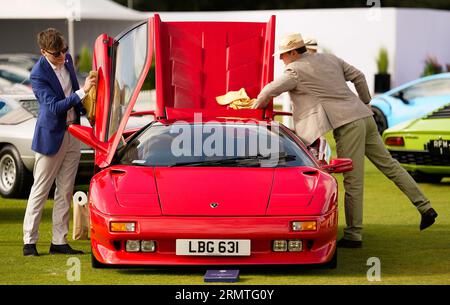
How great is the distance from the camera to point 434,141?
1488 cm

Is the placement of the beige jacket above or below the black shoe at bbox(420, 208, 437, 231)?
above

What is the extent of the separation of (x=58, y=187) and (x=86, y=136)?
854 millimetres

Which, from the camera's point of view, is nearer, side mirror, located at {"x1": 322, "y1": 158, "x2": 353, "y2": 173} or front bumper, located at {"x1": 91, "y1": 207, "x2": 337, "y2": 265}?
front bumper, located at {"x1": 91, "y1": 207, "x2": 337, "y2": 265}

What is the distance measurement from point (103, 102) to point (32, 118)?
519 cm

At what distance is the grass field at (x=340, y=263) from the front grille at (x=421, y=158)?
6.53 feet

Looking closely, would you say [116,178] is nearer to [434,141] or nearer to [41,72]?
[41,72]

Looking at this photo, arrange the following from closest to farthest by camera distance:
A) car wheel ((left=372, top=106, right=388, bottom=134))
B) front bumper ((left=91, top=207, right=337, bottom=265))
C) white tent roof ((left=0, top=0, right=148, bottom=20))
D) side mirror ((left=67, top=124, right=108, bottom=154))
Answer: front bumper ((left=91, top=207, right=337, bottom=265)) < side mirror ((left=67, top=124, right=108, bottom=154)) < car wheel ((left=372, top=106, right=388, bottom=134)) < white tent roof ((left=0, top=0, right=148, bottom=20))

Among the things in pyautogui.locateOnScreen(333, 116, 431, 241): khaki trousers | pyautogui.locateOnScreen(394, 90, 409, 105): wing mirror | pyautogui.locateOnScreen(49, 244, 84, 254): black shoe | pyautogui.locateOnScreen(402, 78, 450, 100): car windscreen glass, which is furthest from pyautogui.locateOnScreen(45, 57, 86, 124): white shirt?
pyautogui.locateOnScreen(394, 90, 409, 105): wing mirror

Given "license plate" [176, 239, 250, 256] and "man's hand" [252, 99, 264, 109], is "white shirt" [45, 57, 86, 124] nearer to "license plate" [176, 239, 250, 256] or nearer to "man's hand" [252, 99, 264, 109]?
"man's hand" [252, 99, 264, 109]

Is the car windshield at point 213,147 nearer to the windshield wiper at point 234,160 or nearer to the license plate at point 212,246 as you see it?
the windshield wiper at point 234,160

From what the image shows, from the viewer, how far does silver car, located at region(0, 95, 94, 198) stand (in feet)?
46.9

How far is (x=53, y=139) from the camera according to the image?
9.54 meters

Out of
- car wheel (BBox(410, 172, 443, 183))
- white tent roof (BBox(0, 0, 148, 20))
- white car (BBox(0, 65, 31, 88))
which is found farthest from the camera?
white tent roof (BBox(0, 0, 148, 20))
